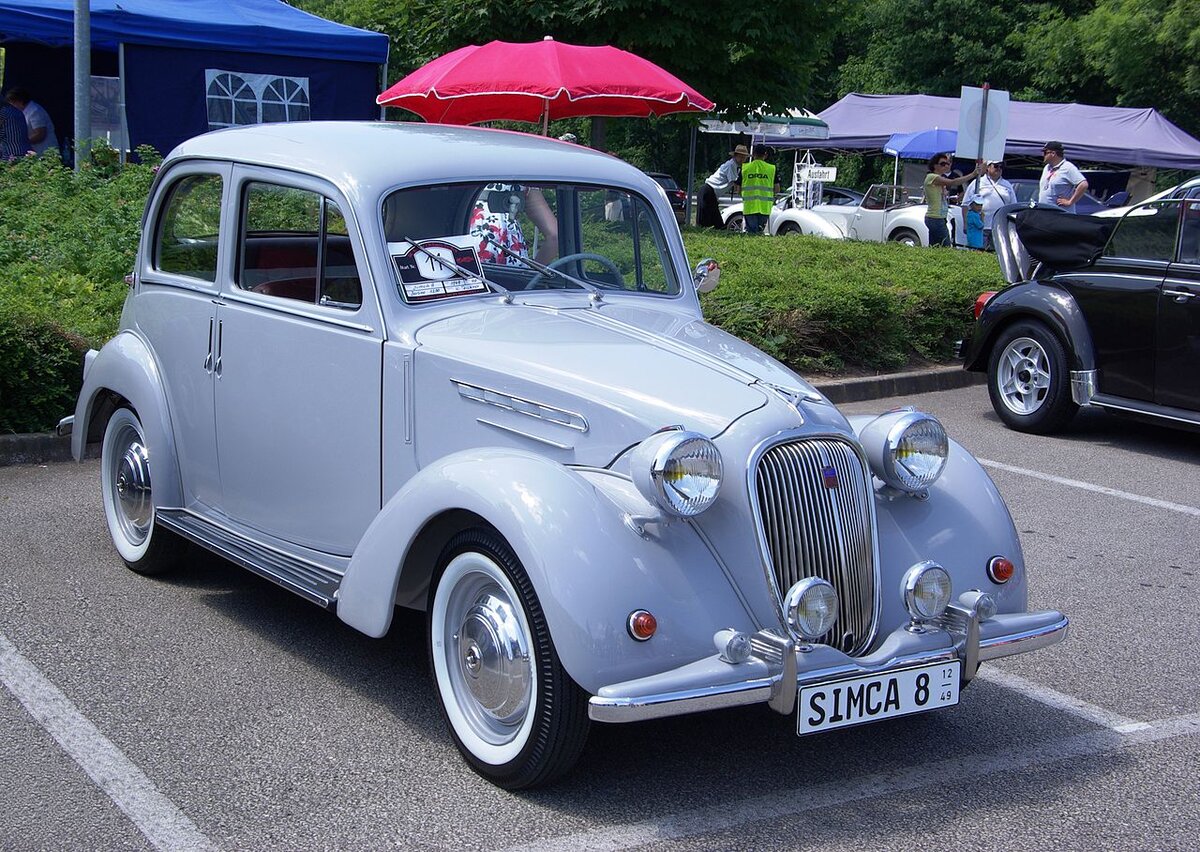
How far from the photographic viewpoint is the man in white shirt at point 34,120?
47.1 feet

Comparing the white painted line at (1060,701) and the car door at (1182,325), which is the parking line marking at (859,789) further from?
the car door at (1182,325)

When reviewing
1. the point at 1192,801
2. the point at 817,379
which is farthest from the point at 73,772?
the point at 817,379

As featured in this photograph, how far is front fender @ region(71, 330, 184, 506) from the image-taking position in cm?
516

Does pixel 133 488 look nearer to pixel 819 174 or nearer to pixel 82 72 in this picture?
pixel 82 72

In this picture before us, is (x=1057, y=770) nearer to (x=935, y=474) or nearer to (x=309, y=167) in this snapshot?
(x=935, y=474)

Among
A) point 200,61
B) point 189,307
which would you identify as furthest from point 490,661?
point 200,61

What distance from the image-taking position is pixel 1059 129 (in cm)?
2842

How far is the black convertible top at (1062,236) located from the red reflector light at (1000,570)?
17.7 feet

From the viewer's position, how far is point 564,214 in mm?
4840

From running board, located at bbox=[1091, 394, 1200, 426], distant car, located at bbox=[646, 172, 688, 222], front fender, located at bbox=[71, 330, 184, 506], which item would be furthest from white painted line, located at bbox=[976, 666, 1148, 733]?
distant car, located at bbox=[646, 172, 688, 222]

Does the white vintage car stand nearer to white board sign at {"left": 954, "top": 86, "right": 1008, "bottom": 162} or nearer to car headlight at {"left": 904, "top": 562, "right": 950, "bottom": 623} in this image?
white board sign at {"left": 954, "top": 86, "right": 1008, "bottom": 162}

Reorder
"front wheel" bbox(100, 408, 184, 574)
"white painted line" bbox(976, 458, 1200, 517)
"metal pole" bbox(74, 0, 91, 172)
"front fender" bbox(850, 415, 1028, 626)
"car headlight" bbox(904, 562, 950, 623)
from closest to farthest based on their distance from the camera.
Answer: "car headlight" bbox(904, 562, 950, 623)
"front fender" bbox(850, 415, 1028, 626)
"front wheel" bbox(100, 408, 184, 574)
"white painted line" bbox(976, 458, 1200, 517)
"metal pole" bbox(74, 0, 91, 172)

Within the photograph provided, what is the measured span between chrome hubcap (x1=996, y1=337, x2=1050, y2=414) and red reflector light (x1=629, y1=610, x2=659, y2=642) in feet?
20.3

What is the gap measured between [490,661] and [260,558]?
1.33 m
